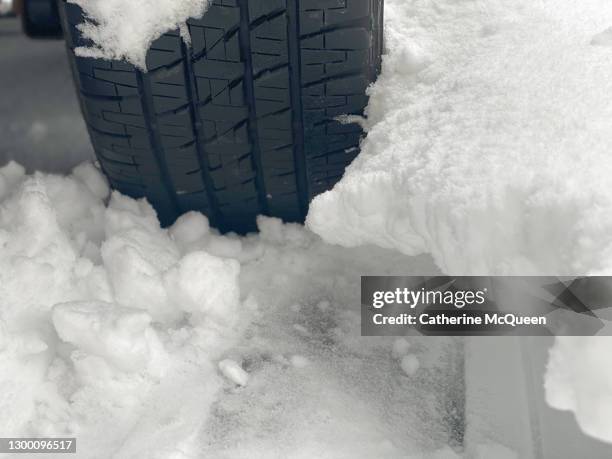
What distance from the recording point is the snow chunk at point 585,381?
0.67 metres

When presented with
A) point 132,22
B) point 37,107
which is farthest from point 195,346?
point 37,107

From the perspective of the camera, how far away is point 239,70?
1072 millimetres

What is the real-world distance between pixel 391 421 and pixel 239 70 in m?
0.59

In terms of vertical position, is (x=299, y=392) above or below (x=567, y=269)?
below

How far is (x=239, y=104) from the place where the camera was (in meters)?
1.11

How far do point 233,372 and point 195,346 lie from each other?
0.27 feet

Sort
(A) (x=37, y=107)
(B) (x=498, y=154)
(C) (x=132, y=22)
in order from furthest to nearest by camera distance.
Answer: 1. (A) (x=37, y=107)
2. (C) (x=132, y=22)
3. (B) (x=498, y=154)

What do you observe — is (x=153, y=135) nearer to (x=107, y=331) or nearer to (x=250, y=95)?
(x=250, y=95)

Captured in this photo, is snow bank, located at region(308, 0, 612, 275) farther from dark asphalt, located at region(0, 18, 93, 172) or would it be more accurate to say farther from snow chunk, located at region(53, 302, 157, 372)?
dark asphalt, located at region(0, 18, 93, 172)

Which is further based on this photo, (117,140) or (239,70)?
(117,140)

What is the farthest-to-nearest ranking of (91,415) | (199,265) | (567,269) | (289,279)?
1. (289,279)
2. (199,265)
3. (91,415)
4. (567,269)

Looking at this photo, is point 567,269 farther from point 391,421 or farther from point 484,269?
point 391,421

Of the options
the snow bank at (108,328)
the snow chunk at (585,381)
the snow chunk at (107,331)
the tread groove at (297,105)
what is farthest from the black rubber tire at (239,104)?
the snow chunk at (585,381)

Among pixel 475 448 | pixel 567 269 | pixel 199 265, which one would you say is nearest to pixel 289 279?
pixel 199 265
